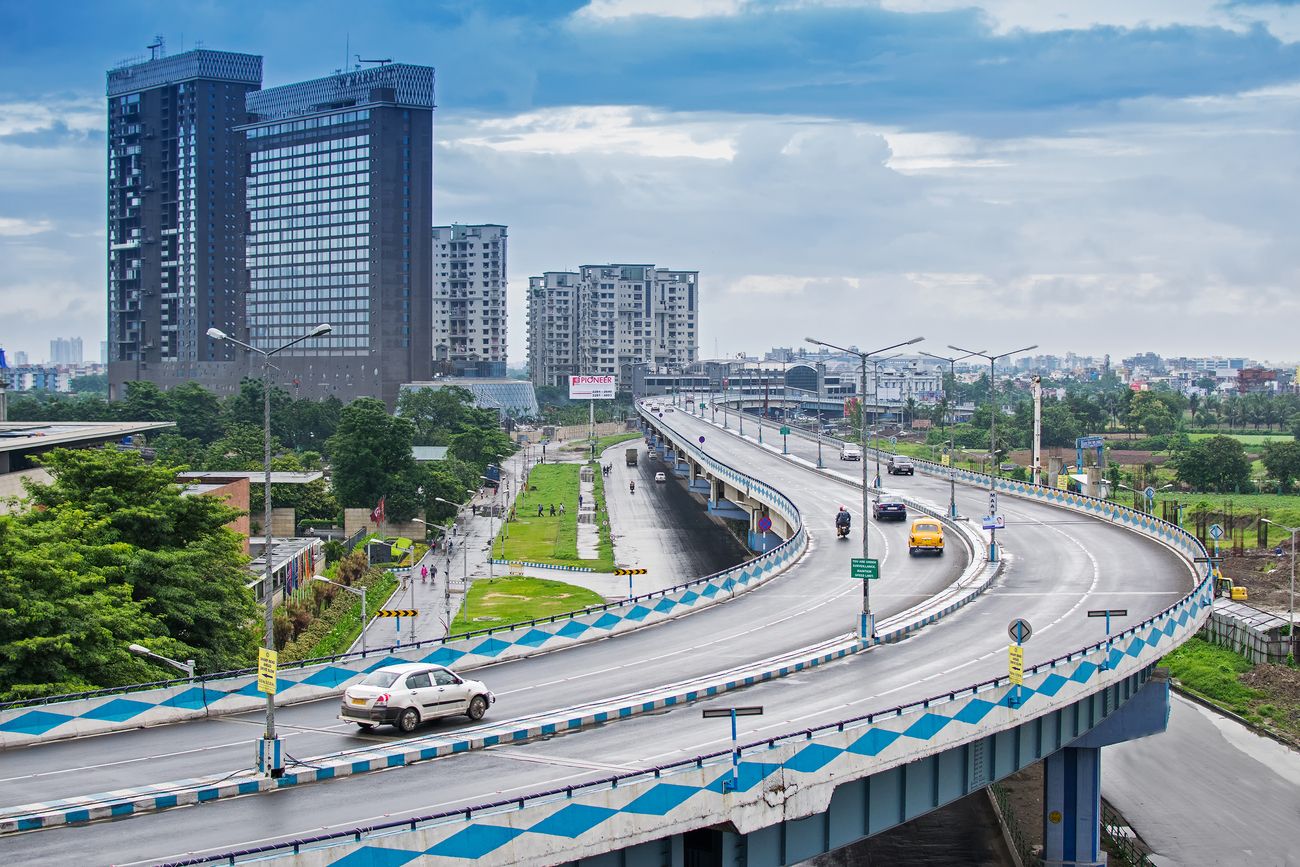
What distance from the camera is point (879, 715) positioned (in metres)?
30.8

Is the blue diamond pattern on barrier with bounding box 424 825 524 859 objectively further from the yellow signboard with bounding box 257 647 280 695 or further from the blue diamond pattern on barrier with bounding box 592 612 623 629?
the blue diamond pattern on barrier with bounding box 592 612 623 629

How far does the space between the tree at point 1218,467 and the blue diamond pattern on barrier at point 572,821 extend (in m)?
131

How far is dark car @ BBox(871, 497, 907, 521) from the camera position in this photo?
79188 millimetres

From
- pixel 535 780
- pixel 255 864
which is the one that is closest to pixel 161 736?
pixel 535 780

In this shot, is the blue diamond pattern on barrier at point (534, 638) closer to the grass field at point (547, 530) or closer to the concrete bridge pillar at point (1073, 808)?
the concrete bridge pillar at point (1073, 808)

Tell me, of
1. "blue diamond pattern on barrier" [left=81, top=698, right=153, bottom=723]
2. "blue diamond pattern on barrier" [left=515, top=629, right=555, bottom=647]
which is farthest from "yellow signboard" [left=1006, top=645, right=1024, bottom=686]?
"blue diamond pattern on barrier" [left=81, top=698, right=153, bottom=723]

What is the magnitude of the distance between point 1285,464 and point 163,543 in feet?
401

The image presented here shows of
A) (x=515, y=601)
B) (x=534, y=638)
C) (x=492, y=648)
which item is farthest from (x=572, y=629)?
(x=515, y=601)

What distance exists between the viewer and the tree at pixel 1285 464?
464 feet

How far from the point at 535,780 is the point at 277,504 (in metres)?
85.3

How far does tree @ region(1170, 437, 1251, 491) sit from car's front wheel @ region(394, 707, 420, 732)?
12594 cm

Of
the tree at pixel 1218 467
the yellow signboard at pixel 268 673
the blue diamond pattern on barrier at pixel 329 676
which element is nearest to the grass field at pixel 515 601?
the blue diamond pattern on barrier at pixel 329 676

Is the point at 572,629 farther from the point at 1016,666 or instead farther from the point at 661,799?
the point at 661,799

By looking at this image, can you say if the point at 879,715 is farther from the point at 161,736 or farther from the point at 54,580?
the point at 54,580
